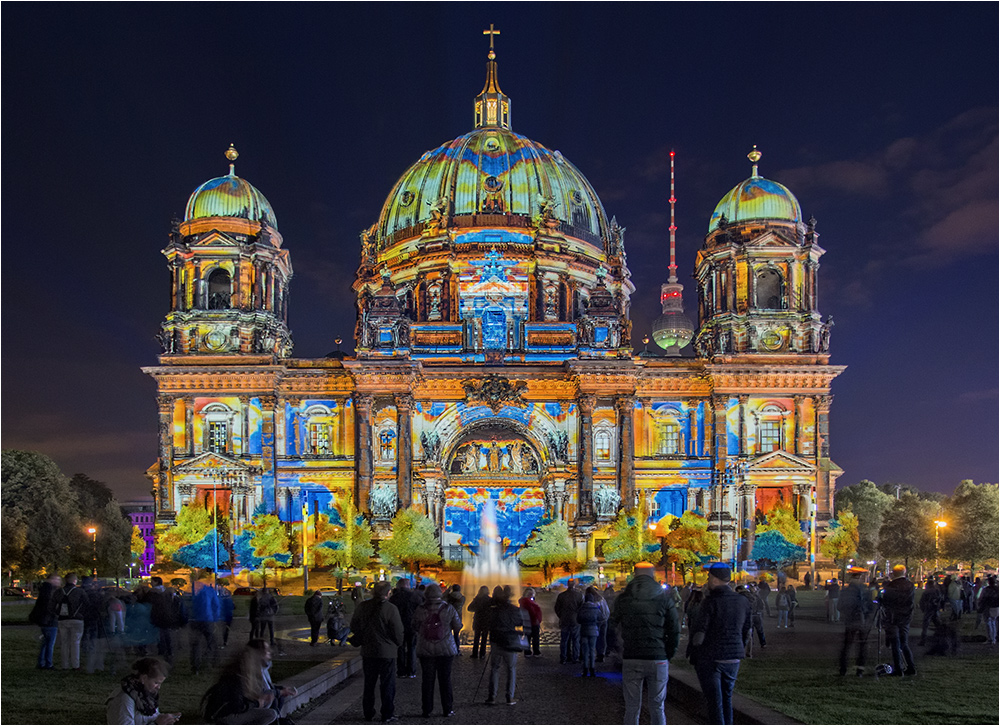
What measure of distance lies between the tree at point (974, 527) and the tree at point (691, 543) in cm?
3187

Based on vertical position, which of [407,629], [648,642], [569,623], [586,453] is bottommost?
[569,623]

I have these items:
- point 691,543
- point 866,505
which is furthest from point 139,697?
point 866,505

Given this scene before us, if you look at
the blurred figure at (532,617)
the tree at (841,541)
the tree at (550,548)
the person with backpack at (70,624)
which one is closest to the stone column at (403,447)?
the tree at (550,548)

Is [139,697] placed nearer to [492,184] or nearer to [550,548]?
[550,548]

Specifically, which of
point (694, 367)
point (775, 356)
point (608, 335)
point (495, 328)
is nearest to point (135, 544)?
point (495, 328)

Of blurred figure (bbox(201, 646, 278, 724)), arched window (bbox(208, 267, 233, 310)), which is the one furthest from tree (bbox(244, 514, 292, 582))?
blurred figure (bbox(201, 646, 278, 724))

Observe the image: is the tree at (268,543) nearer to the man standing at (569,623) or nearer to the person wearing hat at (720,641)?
the man standing at (569,623)

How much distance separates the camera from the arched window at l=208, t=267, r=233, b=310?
72875 millimetres

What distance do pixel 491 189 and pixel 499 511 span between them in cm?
2665

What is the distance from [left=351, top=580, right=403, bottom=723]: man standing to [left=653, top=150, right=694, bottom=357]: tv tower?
93529 mm

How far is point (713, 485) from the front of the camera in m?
70.1

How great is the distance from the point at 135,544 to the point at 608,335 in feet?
106

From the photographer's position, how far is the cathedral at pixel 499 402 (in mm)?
69438

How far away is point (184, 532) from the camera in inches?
2549
